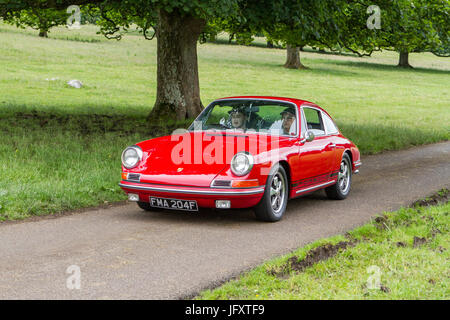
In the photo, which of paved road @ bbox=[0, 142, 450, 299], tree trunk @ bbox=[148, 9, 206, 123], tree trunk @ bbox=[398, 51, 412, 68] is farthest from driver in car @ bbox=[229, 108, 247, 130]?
tree trunk @ bbox=[398, 51, 412, 68]

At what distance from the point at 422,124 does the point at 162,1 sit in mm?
13341

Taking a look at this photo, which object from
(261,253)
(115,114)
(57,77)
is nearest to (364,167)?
(261,253)

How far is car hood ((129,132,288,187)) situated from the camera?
7.00m

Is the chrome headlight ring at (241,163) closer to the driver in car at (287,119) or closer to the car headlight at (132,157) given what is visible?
the car headlight at (132,157)

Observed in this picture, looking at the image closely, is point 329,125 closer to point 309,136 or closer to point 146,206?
point 309,136

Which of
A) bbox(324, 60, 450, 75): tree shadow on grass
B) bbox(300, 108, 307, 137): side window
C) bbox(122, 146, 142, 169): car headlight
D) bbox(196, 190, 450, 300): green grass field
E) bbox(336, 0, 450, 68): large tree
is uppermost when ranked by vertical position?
bbox(336, 0, 450, 68): large tree

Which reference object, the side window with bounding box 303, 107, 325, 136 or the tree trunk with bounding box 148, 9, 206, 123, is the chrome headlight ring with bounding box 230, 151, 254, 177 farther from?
the tree trunk with bounding box 148, 9, 206, 123

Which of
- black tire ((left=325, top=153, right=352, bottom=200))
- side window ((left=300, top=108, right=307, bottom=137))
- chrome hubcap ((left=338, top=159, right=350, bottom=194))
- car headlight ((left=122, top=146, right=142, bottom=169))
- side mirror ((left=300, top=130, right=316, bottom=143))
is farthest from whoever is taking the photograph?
chrome hubcap ((left=338, top=159, right=350, bottom=194))

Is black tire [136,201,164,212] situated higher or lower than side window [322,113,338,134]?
lower

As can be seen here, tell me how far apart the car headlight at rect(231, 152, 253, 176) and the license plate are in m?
0.61

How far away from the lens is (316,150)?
8.41m

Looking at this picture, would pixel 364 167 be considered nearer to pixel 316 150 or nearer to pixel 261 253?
pixel 316 150
